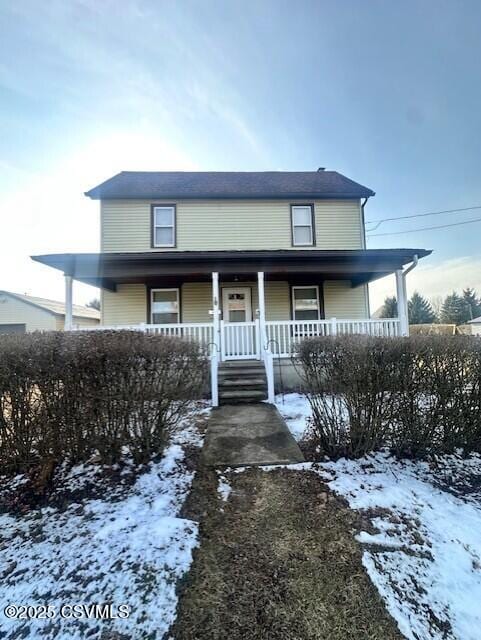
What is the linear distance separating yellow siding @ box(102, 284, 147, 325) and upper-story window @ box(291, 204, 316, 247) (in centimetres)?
613

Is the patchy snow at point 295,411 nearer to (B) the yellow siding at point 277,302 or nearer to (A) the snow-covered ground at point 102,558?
(A) the snow-covered ground at point 102,558

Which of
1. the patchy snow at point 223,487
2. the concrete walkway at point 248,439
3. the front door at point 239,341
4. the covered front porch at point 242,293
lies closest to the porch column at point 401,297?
the covered front porch at point 242,293

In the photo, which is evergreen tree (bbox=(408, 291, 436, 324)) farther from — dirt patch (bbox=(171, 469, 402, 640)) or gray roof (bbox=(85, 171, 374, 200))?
dirt patch (bbox=(171, 469, 402, 640))

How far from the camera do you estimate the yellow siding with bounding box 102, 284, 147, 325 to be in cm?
1068

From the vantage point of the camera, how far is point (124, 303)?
10.7 meters

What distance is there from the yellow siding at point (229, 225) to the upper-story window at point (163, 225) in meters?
0.21

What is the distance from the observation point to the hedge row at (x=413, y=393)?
3.58 m

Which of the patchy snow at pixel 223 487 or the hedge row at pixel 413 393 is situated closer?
the patchy snow at pixel 223 487

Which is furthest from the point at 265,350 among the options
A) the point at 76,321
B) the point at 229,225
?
the point at 76,321

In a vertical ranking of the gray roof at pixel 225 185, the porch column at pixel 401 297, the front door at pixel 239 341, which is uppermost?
the gray roof at pixel 225 185

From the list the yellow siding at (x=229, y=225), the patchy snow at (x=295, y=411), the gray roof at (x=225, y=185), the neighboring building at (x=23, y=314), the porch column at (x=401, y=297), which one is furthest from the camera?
the neighboring building at (x=23, y=314)

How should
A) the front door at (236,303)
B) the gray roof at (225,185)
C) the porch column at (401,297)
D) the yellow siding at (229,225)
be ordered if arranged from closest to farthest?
the porch column at (401,297) < the front door at (236,303) < the yellow siding at (229,225) < the gray roof at (225,185)

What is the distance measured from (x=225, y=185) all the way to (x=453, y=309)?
173ft

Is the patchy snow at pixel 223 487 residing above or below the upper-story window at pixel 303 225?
below
